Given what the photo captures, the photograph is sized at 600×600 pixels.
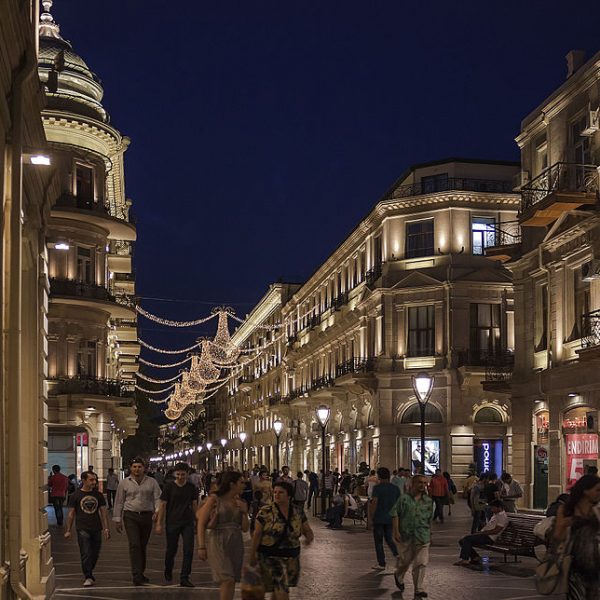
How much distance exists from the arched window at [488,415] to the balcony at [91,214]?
18643 mm

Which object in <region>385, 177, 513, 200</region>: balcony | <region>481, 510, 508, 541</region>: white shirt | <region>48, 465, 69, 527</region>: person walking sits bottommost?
<region>48, 465, 69, 527</region>: person walking

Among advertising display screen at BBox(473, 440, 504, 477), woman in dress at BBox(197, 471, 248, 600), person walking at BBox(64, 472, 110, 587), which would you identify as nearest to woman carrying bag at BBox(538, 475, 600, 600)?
woman in dress at BBox(197, 471, 248, 600)

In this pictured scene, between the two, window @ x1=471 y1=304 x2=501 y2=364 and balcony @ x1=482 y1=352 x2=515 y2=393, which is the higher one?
window @ x1=471 y1=304 x2=501 y2=364

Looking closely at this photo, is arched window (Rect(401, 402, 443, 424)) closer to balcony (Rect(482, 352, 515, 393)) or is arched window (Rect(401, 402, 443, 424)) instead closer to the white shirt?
balcony (Rect(482, 352, 515, 393))

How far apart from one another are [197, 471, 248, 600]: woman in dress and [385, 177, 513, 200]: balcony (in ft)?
140

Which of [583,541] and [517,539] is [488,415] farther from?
[583,541]

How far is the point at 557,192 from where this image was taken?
98.3 feet

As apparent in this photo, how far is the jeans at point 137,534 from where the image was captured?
1662 centimetres

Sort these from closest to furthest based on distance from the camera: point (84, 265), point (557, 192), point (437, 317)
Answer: point (557, 192) → point (84, 265) → point (437, 317)

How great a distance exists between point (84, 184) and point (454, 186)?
1820cm

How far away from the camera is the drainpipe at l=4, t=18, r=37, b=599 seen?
11656 mm

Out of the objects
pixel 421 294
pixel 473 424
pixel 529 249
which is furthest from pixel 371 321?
pixel 529 249

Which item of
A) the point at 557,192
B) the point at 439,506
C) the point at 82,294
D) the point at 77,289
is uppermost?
the point at 557,192

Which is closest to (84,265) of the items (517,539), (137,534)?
(517,539)
